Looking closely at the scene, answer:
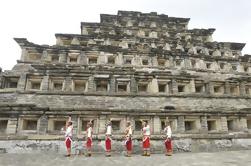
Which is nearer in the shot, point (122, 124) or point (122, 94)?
point (122, 124)

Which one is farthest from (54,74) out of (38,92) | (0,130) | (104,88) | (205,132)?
(205,132)

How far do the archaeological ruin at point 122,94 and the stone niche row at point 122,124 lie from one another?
0.20 ft

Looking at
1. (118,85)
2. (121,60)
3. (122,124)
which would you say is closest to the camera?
(122,124)

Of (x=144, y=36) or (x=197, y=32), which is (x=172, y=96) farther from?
(x=197, y=32)

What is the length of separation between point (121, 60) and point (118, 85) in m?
3.23

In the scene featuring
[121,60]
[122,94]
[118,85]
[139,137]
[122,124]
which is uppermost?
[121,60]

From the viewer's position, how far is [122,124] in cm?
1680

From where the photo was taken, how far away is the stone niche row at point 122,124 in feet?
52.4

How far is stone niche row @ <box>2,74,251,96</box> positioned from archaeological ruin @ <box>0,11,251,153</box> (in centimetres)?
7

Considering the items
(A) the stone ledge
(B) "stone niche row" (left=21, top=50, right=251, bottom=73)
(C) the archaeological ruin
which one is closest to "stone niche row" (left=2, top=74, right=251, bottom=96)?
(C) the archaeological ruin

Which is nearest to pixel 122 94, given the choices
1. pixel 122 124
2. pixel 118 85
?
pixel 118 85

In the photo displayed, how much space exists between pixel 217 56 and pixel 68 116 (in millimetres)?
15866

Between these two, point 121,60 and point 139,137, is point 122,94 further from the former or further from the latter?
point 121,60

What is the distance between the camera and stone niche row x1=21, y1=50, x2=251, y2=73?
2123cm
